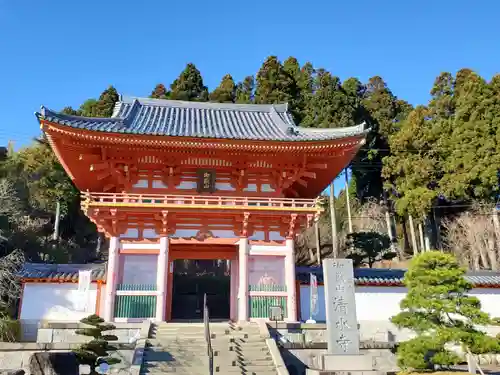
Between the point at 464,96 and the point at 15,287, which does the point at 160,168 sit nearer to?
the point at 15,287

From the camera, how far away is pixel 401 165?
32594 millimetres

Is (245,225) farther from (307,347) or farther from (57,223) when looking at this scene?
(57,223)

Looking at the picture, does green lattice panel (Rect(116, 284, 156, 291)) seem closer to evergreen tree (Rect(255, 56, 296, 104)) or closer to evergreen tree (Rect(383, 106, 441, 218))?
evergreen tree (Rect(383, 106, 441, 218))

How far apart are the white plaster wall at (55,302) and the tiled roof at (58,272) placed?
9.9 inches

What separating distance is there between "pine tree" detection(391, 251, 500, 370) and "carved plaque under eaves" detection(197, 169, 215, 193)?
23.9ft

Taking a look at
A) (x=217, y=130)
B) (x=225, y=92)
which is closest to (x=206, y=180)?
(x=217, y=130)

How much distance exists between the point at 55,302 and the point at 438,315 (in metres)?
12.5

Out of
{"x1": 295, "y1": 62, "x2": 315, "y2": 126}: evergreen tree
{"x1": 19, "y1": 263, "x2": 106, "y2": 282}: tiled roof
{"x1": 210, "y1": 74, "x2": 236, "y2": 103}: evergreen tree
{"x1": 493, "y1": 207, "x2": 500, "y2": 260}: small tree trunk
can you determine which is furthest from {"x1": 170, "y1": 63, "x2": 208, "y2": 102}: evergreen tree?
{"x1": 19, "y1": 263, "x2": 106, "y2": 282}: tiled roof

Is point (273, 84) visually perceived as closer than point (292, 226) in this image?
No

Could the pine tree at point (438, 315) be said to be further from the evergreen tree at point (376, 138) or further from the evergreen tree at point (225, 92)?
the evergreen tree at point (225, 92)

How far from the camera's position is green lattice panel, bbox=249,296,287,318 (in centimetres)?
1407

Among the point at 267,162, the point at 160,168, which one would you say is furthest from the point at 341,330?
the point at 160,168

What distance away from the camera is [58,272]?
50.6ft

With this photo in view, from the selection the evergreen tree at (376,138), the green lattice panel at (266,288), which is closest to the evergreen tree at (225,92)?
the evergreen tree at (376,138)
